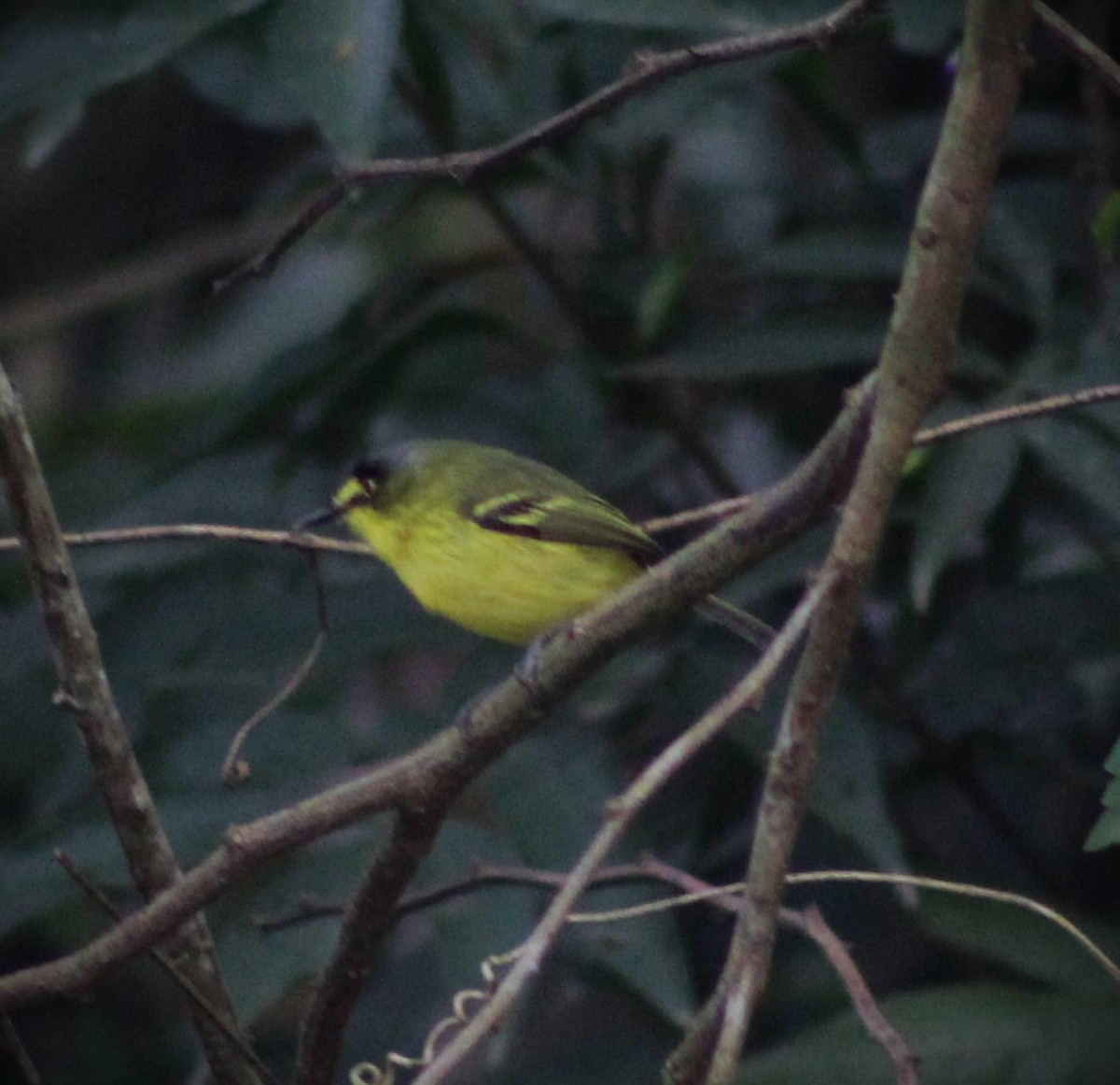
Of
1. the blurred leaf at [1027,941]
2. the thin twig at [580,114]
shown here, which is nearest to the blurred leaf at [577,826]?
the blurred leaf at [1027,941]

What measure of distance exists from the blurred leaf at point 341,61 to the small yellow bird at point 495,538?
2.23 ft

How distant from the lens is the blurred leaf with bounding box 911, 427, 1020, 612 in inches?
94.7

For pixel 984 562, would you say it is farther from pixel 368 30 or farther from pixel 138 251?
pixel 138 251

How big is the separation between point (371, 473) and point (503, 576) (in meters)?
0.37

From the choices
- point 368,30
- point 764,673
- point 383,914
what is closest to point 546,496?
point 368,30

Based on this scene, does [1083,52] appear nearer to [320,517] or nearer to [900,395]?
[900,395]

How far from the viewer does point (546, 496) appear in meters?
2.77

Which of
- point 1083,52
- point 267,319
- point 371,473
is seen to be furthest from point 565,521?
point 267,319

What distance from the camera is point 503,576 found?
2.71 metres

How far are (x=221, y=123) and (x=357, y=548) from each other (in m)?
3.46

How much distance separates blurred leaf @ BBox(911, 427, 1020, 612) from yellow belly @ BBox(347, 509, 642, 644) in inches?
20.0

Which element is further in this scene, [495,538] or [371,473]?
[371,473]

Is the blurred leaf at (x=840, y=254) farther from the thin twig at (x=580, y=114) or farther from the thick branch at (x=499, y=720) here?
the thick branch at (x=499, y=720)

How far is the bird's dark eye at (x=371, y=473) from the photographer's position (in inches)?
115
